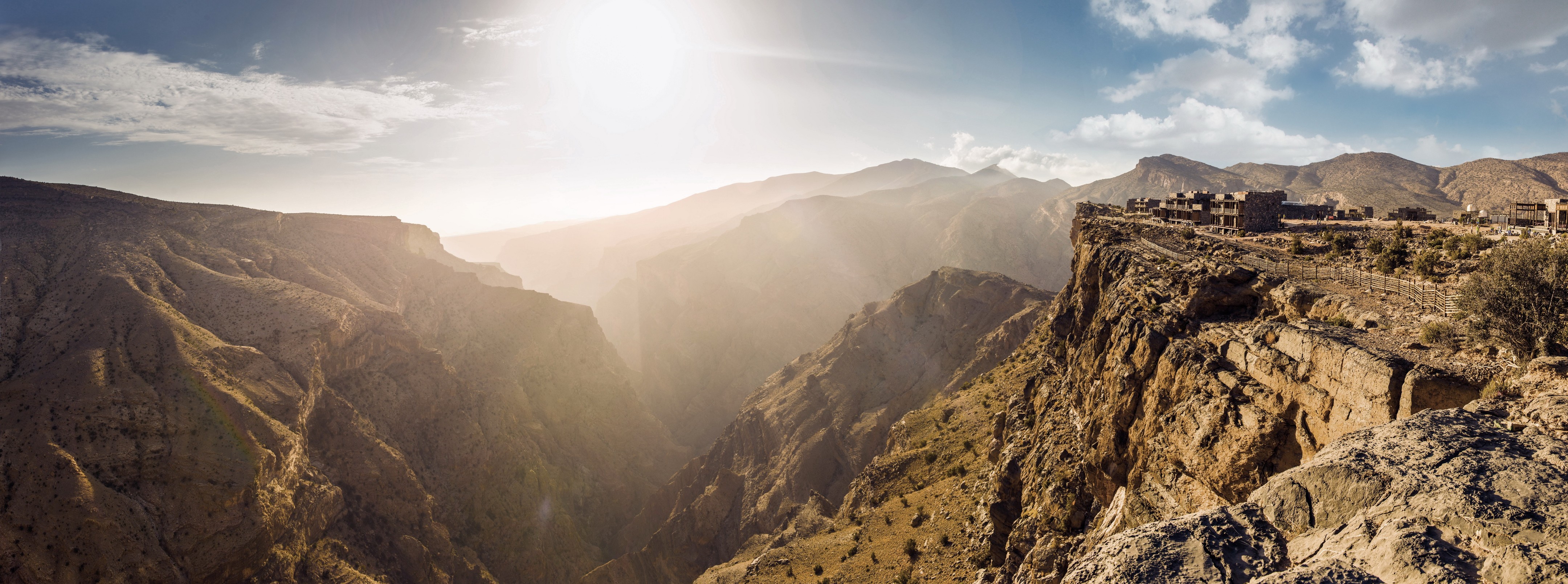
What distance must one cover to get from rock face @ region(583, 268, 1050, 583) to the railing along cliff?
94.0 ft

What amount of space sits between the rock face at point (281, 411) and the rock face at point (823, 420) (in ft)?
33.0

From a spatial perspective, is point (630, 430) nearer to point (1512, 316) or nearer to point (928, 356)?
point (928, 356)

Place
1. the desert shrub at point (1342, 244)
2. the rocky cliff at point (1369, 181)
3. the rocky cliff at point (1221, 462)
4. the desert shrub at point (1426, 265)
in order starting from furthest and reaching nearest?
the rocky cliff at point (1369, 181), the desert shrub at point (1342, 244), the desert shrub at point (1426, 265), the rocky cliff at point (1221, 462)

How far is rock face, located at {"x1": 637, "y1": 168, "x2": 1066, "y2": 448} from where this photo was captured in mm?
100188

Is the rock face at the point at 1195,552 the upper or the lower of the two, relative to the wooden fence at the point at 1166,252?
lower

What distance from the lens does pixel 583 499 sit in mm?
63688

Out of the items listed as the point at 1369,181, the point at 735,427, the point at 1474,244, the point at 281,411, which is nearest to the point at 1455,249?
the point at 1474,244

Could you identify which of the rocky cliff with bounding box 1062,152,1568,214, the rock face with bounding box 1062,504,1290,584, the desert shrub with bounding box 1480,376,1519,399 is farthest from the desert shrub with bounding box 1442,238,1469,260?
the rocky cliff with bounding box 1062,152,1568,214

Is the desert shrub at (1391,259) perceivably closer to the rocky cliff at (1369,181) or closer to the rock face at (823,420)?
the rock face at (823,420)

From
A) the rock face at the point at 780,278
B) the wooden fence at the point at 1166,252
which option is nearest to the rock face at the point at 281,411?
the rock face at the point at 780,278

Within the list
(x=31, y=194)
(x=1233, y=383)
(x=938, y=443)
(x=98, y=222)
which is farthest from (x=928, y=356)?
(x=31, y=194)

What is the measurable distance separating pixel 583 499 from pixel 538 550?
387 inches

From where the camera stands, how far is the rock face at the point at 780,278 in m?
100

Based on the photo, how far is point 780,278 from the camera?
12056 centimetres
